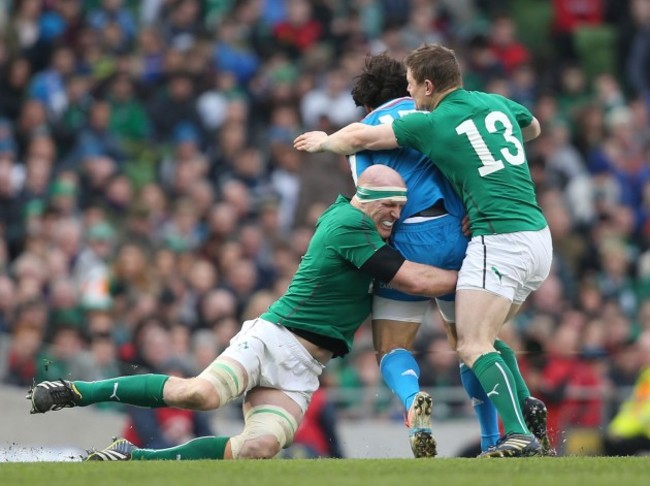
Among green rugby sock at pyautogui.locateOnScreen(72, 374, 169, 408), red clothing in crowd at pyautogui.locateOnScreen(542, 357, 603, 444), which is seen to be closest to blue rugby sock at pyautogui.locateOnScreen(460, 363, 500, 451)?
green rugby sock at pyautogui.locateOnScreen(72, 374, 169, 408)

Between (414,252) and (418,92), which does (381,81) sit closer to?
Result: (418,92)

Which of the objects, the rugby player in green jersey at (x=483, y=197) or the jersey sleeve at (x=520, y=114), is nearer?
the rugby player in green jersey at (x=483, y=197)

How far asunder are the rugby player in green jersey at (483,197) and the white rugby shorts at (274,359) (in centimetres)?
93

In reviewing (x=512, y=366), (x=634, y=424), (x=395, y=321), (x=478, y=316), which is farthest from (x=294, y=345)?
(x=634, y=424)

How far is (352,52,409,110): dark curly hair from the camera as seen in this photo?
31.2 ft

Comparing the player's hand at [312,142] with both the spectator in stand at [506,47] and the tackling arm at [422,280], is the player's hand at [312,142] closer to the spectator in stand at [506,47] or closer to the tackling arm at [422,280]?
the tackling arm at [422,280]

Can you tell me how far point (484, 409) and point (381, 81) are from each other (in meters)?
1.95

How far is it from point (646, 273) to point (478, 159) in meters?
7.94

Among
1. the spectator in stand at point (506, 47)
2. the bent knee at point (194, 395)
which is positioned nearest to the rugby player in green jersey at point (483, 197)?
the bent knee at point (194, 395)

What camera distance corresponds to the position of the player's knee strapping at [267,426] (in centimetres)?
893

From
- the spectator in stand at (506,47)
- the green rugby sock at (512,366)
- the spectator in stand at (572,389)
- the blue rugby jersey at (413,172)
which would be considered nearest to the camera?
the blue rugby jersey at (413,172)

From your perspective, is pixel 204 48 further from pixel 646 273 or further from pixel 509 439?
pixel 509 439

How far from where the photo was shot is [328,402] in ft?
43.2

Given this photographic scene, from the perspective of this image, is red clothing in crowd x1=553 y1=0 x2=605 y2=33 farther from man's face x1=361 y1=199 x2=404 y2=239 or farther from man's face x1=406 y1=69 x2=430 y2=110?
man's face x1=361 y1=199 x2=404 y2=239
